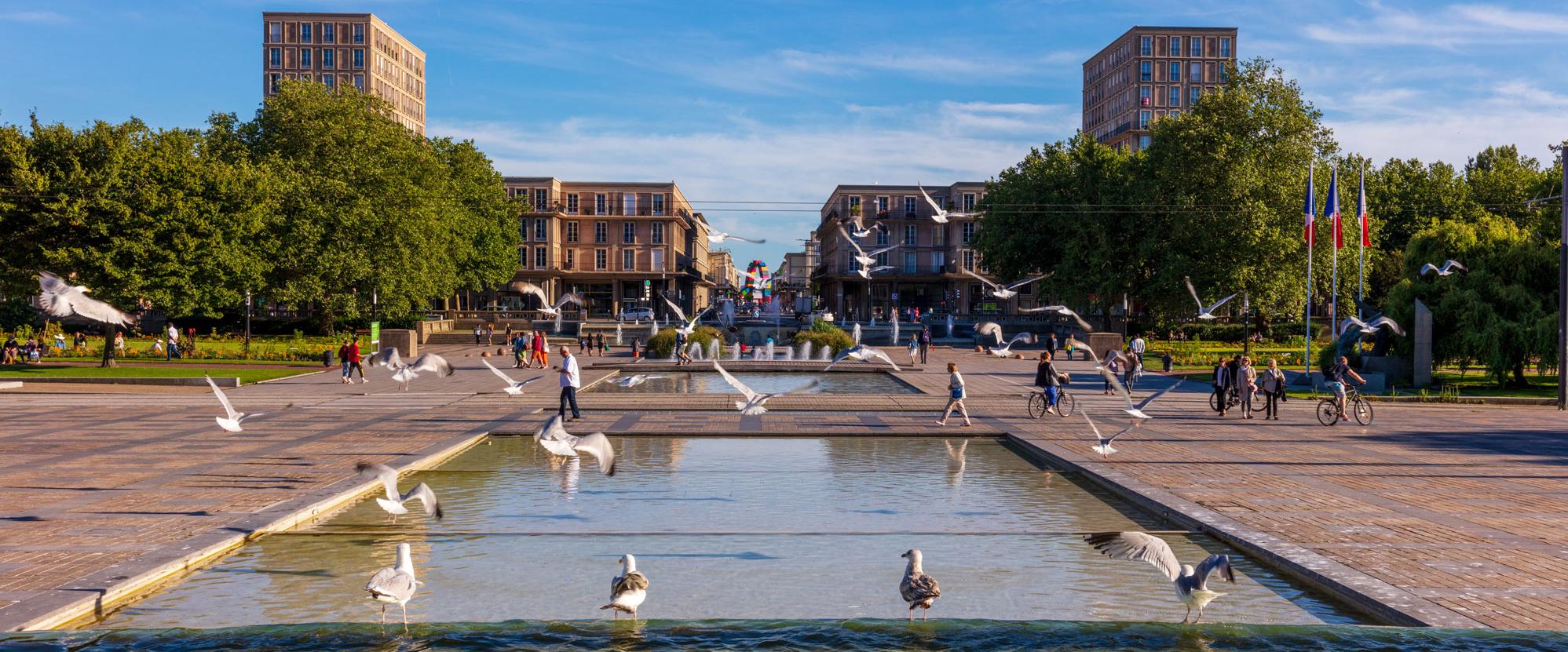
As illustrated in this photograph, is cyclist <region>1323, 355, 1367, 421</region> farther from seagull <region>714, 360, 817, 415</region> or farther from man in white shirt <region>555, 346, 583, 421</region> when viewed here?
man in white shirt <region>555, 346, 583, 421</region>

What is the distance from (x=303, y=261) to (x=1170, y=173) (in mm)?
46394

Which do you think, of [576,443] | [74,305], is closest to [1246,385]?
[576,443]

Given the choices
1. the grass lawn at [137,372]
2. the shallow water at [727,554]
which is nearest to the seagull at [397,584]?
the shallow water at [727,554]

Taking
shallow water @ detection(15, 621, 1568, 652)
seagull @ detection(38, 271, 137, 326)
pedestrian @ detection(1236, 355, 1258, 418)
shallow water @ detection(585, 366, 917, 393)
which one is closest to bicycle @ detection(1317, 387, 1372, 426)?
pedestrian @ detection(1236, 355, 1258, 418)

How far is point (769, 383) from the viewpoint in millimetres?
37719

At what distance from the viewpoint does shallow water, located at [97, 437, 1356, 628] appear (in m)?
8.55

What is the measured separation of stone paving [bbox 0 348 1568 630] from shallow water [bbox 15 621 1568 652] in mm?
390

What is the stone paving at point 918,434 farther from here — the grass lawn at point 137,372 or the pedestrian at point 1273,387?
the grass lawn at point 137,372

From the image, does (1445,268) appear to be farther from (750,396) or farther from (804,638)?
(804,638)

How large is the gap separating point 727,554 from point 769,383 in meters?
27.3

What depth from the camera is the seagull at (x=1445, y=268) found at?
120 feet

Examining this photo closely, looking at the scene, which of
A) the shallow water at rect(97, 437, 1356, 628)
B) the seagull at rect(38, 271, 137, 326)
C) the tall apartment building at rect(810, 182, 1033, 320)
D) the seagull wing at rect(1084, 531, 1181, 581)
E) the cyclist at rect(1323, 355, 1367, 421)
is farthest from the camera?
the tall apartment building at rect(810, 182, 1033, 320)

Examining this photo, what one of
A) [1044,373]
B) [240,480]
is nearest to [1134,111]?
[1044,373]

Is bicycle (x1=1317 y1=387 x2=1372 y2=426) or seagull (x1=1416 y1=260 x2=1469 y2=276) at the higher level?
seagull (x1=1416 y1=260 x2=1469 y2=276)
